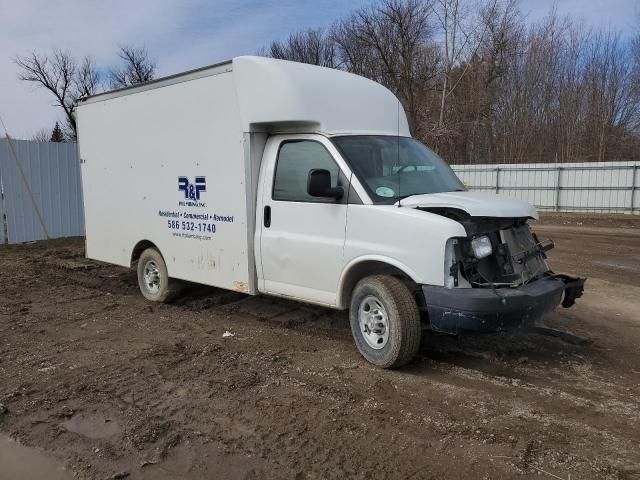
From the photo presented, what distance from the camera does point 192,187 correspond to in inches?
263

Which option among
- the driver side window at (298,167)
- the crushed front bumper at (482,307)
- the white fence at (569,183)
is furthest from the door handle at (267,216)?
the white fence at (569,183)

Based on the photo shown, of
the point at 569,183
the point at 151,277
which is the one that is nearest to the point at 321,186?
the point at 151,277

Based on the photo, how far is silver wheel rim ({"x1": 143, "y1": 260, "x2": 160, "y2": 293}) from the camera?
7.73 m

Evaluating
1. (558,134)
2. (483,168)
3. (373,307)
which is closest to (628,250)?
(373,307)

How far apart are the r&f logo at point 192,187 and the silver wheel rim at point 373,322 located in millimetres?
2584

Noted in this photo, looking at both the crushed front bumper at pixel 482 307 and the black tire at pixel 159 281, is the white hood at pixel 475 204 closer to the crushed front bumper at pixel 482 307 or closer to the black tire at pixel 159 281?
the crushed front bumper at pixel 482 307

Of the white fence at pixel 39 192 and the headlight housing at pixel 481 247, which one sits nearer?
the headlight housing at pixel 481 247

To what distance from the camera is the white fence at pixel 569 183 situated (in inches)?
838

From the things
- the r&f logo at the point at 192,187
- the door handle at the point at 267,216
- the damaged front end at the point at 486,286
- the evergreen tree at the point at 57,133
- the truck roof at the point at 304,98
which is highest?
the evergreen tree at the point at 57,133

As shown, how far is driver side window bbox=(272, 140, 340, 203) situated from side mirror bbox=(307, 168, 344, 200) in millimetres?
142

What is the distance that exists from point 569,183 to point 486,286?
20.5m

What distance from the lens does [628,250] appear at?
12680mm

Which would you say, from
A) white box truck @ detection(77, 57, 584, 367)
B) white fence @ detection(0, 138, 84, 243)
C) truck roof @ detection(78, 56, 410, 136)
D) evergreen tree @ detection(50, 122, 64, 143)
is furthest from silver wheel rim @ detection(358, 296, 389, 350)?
evergreen tree @ detection(50, 122, 64, 143)

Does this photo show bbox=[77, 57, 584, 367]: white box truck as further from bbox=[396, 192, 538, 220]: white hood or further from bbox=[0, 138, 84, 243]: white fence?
bbox=[0, 138, 84, 243]: white fence
